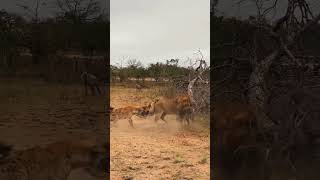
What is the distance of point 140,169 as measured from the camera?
600 cm

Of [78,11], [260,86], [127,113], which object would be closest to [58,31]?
[78,11]

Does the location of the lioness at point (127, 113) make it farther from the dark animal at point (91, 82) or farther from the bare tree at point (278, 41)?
the bare tree at point (278, 41)

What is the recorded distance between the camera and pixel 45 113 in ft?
15.4

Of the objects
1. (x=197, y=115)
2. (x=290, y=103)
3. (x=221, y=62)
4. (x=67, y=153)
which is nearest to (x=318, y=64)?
(x=290, y=103)

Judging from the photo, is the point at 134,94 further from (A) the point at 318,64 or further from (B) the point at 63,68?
(A) the point at 318,64

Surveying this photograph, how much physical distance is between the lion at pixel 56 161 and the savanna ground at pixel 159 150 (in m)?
1.00

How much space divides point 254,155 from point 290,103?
0.58 meters

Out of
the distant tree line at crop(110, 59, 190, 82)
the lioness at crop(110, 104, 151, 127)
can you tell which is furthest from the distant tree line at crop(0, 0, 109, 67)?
the distant tree line at crop(110, 59, 190, 82)

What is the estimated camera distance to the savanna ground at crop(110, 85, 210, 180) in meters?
5.91

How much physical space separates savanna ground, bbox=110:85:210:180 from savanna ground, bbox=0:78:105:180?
1091mm

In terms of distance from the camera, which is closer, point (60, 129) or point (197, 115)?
point (60, 129)

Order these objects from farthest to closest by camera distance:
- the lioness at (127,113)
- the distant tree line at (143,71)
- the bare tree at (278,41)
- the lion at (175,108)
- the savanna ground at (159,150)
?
the distant tree line at (143,71), the lion at (175,108), the lioness at (127,113), the savanna ground at (159,150), the bare tree at (278,41)

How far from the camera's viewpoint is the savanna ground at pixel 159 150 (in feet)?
19.4

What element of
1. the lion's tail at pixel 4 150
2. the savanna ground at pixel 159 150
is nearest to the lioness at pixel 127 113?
the savanna ground at pixel 159 150
